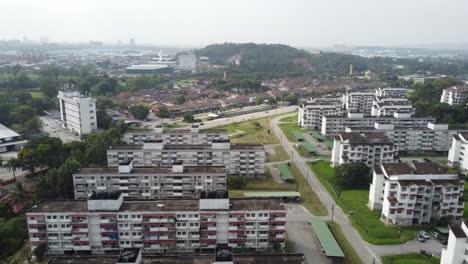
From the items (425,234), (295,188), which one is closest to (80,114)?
(295,188)

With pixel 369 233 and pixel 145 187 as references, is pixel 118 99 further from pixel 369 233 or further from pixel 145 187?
pixel 369 233

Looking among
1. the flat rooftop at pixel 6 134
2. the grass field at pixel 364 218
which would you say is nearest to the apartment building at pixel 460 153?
the grass field at pixel 364 218

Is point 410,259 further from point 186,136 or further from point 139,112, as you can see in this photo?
point 139,112

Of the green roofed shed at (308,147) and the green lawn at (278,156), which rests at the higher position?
the green roofed shed at (308,147)

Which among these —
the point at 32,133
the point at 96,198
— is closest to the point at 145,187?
the point at 96,198

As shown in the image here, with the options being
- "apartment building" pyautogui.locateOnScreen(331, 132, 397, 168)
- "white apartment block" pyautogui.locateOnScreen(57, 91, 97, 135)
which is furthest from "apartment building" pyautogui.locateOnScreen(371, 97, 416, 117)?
"white apartment block" pyautogui.locateOnScreen(57, 91, 97, 135)

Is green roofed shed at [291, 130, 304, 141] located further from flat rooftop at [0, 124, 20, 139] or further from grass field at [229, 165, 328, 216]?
flat rooftop at [0, 124, 20, 139]

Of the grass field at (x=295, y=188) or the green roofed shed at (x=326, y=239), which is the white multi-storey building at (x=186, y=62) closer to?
the grass field at (x=295, y=188)
